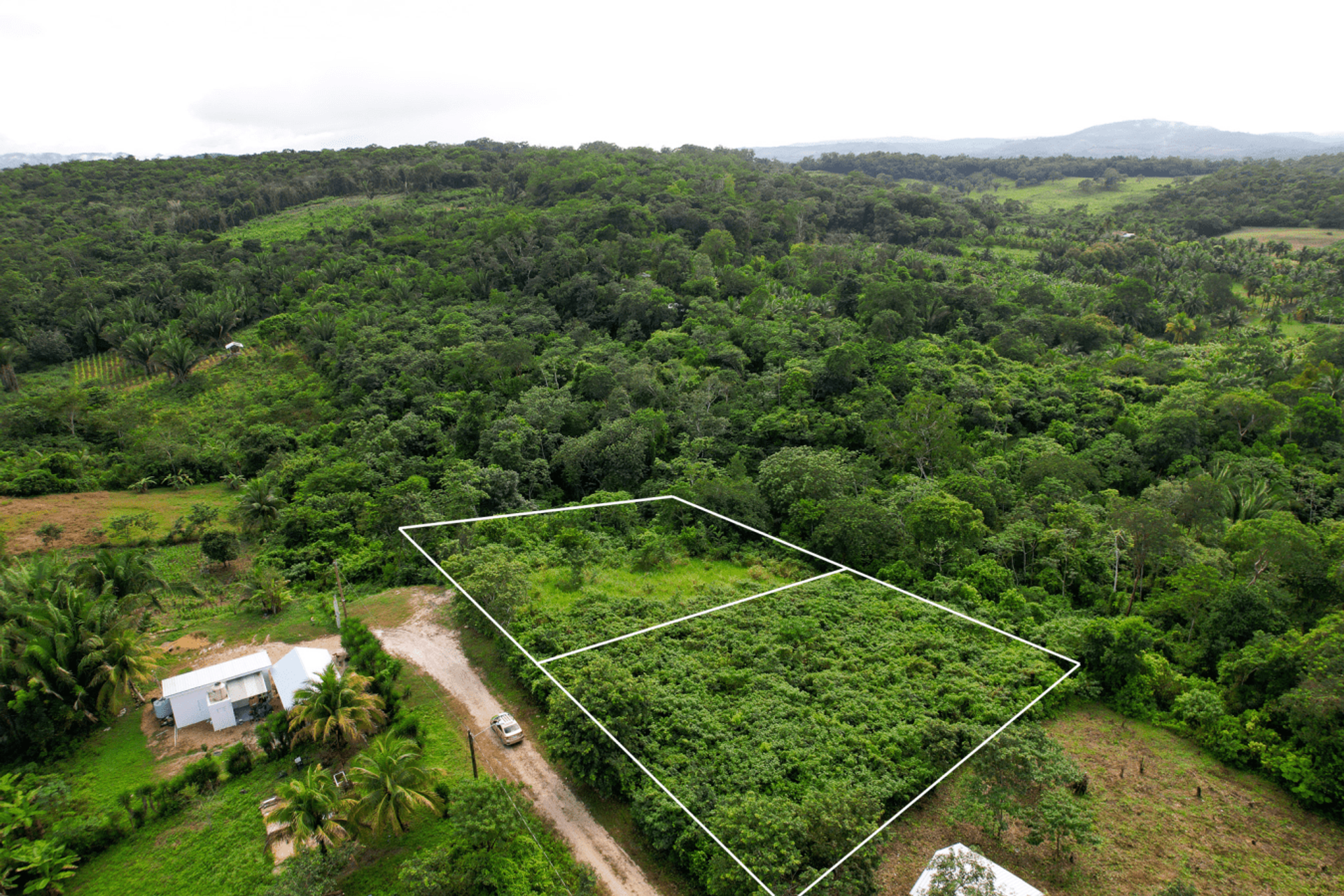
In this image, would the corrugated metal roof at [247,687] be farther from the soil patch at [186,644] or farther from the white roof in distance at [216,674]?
the soil patch at [186,644]

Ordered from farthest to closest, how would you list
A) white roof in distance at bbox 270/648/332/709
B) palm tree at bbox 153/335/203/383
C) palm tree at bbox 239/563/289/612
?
palm tree at bbox 153/335/203/383
palm tree at bbox 239/563/289/612
white roof in distance at bbox 270/648/332/709

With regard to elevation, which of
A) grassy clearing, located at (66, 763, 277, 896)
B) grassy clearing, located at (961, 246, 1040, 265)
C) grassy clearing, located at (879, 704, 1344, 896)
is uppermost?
grassy clearing, located at (961, 246, 1040, 265)

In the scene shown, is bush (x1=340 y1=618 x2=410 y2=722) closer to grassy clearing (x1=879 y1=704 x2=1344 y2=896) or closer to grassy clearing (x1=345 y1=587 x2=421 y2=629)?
grassy clearing (x1=345 y1=587 x2=421 y2=629)

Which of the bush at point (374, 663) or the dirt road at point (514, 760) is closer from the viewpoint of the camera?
the dirt road at point (514, 760)

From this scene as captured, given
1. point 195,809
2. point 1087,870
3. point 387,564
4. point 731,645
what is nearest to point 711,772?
point 731,645

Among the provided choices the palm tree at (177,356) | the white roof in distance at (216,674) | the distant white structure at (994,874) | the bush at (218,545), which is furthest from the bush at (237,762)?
the palm tree at (177,356)

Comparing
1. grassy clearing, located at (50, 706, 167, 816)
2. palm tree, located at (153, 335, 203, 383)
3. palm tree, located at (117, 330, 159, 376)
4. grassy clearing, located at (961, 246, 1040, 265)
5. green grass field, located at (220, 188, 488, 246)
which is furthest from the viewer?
green grass field, located at (220, 188, 488, 246)

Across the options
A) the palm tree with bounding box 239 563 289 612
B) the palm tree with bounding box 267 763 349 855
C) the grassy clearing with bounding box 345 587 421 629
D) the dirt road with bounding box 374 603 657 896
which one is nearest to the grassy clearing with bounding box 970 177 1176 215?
the grassy clearing with bounding box 345 587 421 629
